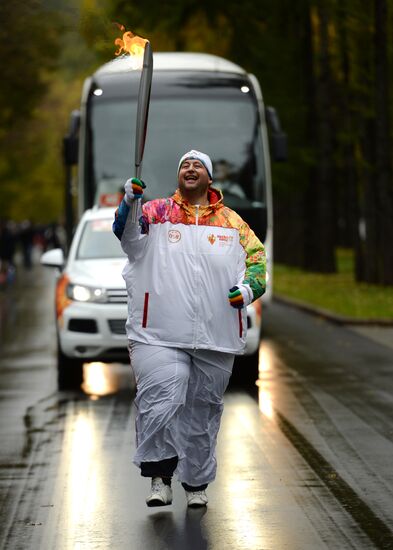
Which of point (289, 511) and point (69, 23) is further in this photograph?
point (69, 23)

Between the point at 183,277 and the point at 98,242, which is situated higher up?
the point at 183,277

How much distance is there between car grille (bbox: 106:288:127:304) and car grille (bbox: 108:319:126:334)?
0.19 meters

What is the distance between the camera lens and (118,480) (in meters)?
9.38

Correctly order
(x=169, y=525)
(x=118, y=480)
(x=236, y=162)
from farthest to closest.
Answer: (x=236, y=162), (x=118, y=480), (x=169, y=525)

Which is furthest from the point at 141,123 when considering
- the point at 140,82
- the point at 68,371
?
the point at 68,371

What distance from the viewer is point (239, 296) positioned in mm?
8125

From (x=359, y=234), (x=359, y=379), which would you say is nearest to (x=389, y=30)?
(x=359, y=234)

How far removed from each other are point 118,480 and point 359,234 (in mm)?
28530

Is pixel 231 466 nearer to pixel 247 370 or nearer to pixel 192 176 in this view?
pixel 192 176

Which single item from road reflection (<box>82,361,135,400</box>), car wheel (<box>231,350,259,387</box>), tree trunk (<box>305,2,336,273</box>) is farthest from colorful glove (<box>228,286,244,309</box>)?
tree trunk (<box>305,2,336,273</box>)

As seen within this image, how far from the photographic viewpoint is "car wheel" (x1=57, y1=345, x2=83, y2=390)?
14969mm

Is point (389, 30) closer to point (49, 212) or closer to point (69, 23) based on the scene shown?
point (69, 23)

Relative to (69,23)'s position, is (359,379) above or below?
below

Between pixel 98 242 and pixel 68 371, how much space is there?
5.60 feet
